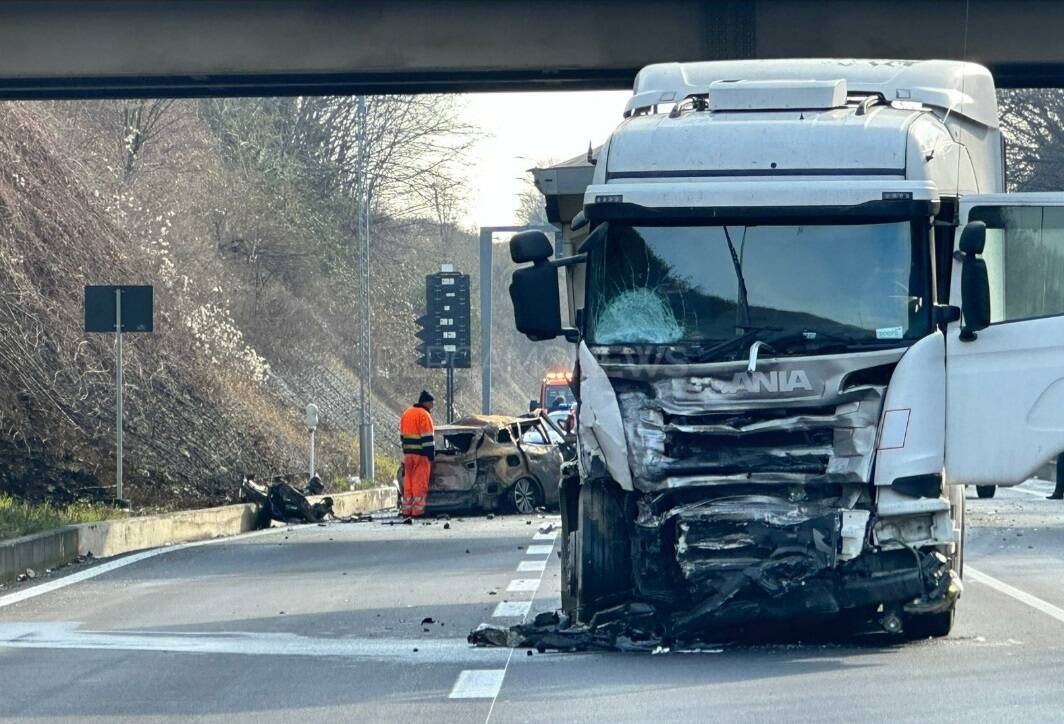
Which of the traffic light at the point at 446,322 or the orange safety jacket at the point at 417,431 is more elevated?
the traffic light at the point at 446,322

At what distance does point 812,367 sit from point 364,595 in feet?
17.0

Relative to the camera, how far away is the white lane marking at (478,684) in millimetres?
9078

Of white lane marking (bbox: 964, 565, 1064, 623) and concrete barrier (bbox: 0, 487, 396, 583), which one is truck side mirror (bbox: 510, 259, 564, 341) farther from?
concrete barrier (bbox: 0, 487, 396, 583)

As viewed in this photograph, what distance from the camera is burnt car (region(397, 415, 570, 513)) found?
25.7 m

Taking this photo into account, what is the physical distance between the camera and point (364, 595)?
14.3 m

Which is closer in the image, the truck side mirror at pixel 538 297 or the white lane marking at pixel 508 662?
the white lane marking at pixel 508 662

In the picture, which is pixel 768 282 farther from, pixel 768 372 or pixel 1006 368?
pixel 1006 368

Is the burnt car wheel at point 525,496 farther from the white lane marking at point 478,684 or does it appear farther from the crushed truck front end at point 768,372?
the white lane marking at point 478,684

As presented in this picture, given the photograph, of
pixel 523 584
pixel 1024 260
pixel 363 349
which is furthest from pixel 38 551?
pixel 363 349

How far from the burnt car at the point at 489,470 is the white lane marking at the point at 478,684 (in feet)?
51.7

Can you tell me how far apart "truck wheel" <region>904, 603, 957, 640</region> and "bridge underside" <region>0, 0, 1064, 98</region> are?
1016 centimetres

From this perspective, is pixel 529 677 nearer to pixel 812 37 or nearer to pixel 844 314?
pixel 844 314

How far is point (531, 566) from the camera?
16.7m

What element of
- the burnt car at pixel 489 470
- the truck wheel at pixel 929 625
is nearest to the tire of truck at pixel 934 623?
the truck wheel at pixel 929 625
